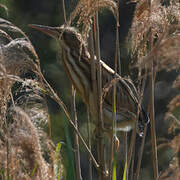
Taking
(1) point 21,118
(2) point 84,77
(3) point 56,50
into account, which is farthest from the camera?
(3) point 56,50

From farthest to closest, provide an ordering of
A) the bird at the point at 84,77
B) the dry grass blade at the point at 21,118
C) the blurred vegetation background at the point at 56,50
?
the blurred vegetation background at the point at 56,50 < the bird at the point at 84,77 < the dry grass blade at the point at 21,118

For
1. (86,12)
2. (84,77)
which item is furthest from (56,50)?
(86,12)

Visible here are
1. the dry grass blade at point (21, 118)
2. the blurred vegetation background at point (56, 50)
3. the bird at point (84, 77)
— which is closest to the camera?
the dry grass blade at point (21, 118)

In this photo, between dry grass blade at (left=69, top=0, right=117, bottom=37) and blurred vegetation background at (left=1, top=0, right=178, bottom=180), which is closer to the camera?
dry grass blade at (left=69, top=0, right=117, bottom=37)

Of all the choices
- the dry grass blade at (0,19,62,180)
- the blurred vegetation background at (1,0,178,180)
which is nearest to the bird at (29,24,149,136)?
the dry grass blade at (0,19,62,180)

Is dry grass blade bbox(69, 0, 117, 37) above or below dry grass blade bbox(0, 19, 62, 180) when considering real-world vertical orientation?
above

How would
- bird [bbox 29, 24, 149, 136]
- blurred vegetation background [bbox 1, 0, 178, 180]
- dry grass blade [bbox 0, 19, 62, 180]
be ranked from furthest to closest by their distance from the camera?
blurred vegetation background [bbox 1, 0, 178, 180], bird [bbox 29, 24, 149, 136], dry grass blade [bbox 0, 19, 62, 180]

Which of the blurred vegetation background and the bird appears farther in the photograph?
the blurred vegetation background

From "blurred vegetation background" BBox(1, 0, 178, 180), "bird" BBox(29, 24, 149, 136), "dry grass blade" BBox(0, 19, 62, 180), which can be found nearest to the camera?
"dry grass blade" BBox(0, 19, 62, 180)

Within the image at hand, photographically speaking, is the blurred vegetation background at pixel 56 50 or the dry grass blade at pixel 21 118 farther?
the blurred vegetation background at pixel 56 50

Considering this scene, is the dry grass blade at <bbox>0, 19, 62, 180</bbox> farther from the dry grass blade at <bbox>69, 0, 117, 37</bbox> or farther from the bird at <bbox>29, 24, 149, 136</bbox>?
the bird at <bbox>29, 24, 149, 136</bbox>

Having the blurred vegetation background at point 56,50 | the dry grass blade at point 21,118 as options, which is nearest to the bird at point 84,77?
the dry grass blade at point 21,118

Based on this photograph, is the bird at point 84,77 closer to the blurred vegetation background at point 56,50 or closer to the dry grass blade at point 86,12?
the dry grass blade at point 86,12

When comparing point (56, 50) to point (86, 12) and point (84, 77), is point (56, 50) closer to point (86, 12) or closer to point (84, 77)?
point (84, 77)
